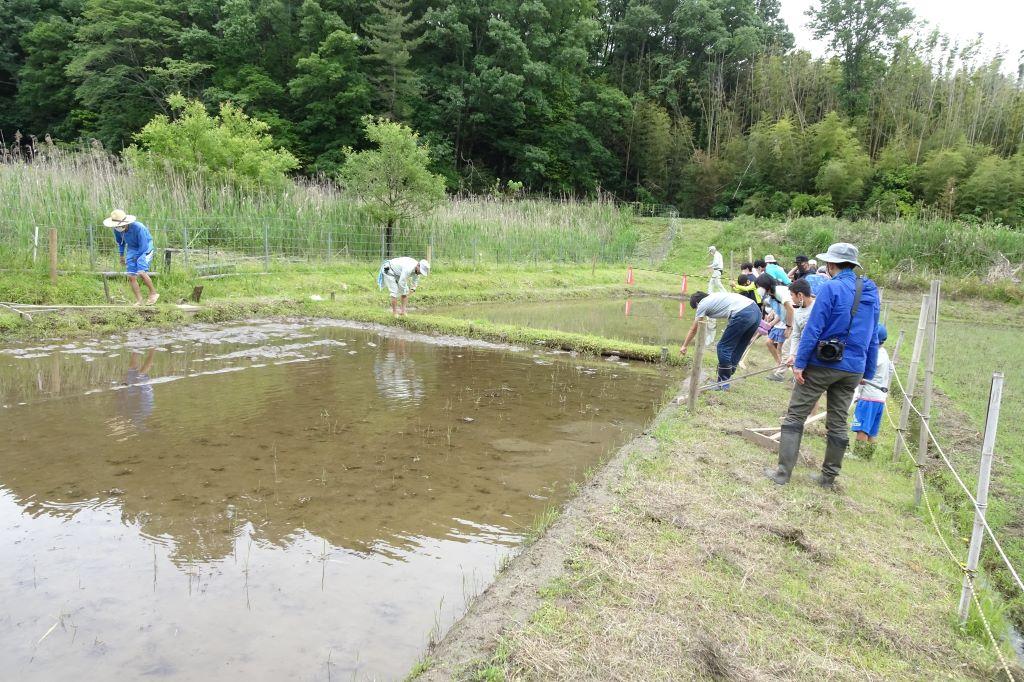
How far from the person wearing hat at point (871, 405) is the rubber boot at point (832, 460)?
120 centimetres

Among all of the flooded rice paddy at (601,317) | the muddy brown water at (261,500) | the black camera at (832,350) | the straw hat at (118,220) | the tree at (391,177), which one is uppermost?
the tree at (391,177)

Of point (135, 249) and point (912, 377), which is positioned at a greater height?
point (135, 249)

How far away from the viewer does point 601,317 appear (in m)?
15.6

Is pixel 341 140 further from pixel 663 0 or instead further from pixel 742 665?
pixel 742 665

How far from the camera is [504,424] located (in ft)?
21.7

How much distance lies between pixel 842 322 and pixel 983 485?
184 centimetres

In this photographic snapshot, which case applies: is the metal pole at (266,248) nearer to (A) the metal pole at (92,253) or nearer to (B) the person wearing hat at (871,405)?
(A) the metal pole at (92,253)

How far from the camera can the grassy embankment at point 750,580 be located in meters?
2.83

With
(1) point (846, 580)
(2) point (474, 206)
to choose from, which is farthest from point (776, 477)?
(2) point (474, 206)

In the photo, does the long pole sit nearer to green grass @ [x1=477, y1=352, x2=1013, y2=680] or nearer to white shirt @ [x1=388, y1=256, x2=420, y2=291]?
green grass @ [x1=477, y1=352, x2=1013, y2=680]

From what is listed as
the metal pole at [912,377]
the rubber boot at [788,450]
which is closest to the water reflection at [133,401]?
the rubber boot at [788,450]

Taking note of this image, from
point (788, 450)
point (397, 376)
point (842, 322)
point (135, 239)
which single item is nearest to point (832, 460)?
point (788, 450)

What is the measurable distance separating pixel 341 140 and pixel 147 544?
3239cm

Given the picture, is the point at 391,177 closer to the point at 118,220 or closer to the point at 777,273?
the point at 118,220
